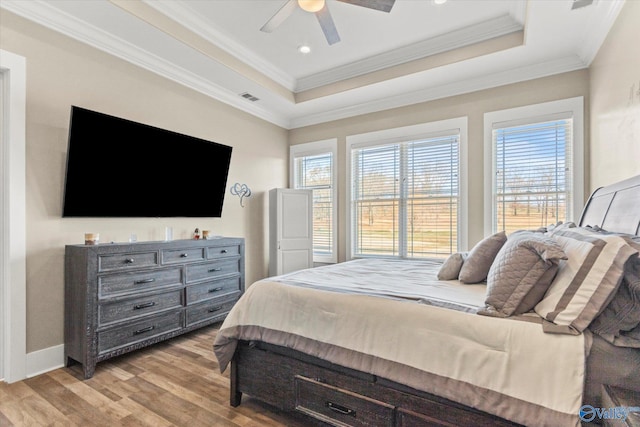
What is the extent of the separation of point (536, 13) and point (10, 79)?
4150 mm

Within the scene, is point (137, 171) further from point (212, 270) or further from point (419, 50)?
point (419, 50)

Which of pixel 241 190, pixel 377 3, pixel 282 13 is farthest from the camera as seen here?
pixel 241 190

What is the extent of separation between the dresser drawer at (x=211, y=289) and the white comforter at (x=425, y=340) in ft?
4.56

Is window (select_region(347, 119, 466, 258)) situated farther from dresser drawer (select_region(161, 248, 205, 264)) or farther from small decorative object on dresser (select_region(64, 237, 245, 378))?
dresser drawer (select_region(161, 248, 205, 264))

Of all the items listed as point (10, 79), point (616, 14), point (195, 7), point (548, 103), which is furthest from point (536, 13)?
point (10, 79)

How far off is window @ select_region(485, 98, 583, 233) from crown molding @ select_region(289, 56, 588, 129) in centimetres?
35

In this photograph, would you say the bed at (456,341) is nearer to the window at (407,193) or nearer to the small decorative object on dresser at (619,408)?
the small decorative object on dresser at (619,408)

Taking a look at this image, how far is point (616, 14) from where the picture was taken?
2402mm

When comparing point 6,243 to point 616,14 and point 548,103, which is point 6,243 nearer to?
point 616,14

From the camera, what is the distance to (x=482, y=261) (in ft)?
7.04

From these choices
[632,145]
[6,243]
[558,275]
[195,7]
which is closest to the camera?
[558,275]

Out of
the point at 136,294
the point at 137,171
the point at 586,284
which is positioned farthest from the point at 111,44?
the point at 586,284

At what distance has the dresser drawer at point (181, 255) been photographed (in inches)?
117

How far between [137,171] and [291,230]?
226cm
